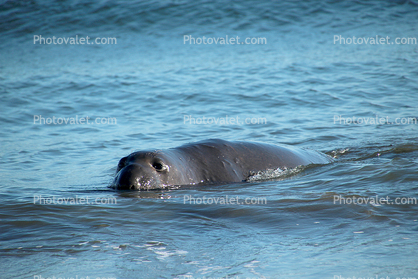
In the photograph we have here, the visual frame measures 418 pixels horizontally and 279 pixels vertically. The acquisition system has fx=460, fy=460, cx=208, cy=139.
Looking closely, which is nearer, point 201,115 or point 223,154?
point 223,154

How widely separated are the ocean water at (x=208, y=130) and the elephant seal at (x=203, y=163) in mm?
174

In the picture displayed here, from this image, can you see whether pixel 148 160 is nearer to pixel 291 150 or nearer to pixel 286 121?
pixel 291 150

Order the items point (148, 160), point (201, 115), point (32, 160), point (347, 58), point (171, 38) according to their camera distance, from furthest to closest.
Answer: point (171, 38) → point (347, 58) → point (201, 115) → point (32, 160) → point (148, 160)

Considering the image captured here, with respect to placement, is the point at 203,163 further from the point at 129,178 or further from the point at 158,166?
the point at 129,178

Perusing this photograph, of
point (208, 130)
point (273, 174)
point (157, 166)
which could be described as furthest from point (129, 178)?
point (208, 130)

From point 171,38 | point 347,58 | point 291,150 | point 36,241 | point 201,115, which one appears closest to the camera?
point 36,241

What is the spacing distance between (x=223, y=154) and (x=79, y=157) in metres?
3.19

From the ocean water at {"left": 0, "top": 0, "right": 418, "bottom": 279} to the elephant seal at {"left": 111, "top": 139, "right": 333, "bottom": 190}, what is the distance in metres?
0.17

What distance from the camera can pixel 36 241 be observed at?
13.7 feet

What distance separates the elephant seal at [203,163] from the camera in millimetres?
5426

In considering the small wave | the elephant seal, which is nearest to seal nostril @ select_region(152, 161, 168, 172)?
the elephant seal

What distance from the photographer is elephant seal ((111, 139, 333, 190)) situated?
543 centimetres

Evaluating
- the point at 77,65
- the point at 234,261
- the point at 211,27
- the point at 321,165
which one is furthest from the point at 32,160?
the point at 211,27

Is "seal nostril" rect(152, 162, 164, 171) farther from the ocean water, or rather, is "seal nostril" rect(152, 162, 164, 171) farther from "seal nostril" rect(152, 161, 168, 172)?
the ocean water
